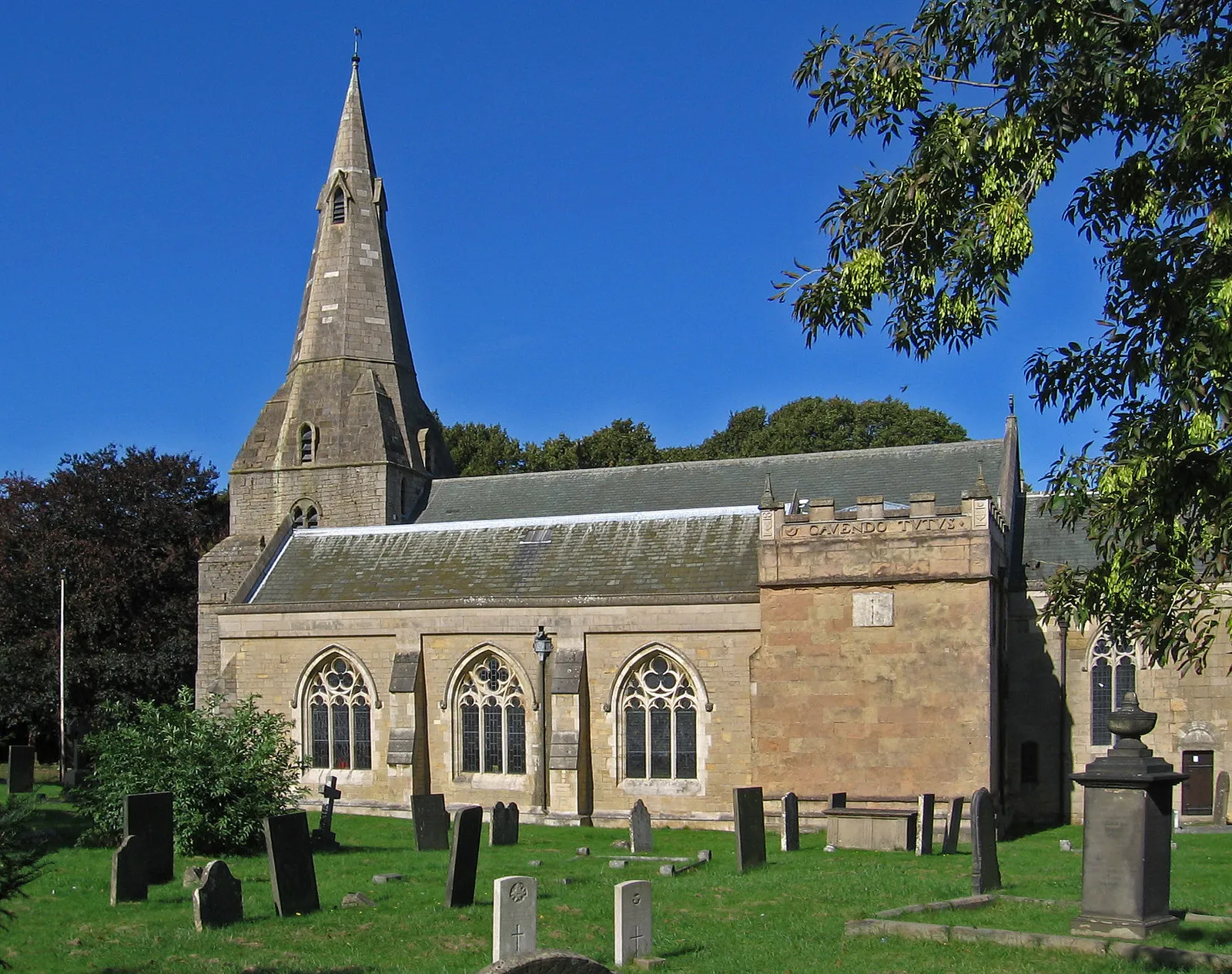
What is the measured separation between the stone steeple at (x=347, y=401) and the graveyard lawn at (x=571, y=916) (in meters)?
18.8

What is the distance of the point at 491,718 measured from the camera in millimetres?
28953

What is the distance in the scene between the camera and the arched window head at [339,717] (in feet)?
97.9

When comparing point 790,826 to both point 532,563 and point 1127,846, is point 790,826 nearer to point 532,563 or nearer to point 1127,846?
point 1127,846

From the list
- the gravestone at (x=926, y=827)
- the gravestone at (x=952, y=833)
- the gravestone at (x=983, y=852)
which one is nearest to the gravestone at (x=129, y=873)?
the gravestone at (x=983, y=852)

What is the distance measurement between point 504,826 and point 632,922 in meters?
10.2

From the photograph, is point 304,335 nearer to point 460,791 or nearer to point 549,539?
point 549,539

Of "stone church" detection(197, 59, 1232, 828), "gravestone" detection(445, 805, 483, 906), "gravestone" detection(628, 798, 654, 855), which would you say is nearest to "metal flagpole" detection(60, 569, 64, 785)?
"stone church" detection(197, 59, 1232, 828)

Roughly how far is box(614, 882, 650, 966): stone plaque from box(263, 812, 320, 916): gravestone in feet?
12.9

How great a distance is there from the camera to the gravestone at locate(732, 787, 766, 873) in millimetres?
18062

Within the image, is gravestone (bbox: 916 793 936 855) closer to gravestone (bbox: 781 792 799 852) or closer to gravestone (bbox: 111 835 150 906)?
gravestone (bbox: 781 792 799 852)

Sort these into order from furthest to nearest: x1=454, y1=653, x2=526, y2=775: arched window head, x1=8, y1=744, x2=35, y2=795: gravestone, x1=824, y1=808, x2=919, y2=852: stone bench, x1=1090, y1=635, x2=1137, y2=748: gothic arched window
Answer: x1=454, y1=653, x2=526, y2=775: arched window head → x1=1090, y1=635, x2=1137, y2=748: gothic arched window → x1=8, y1=744, x2=35, y2=795: gravestone → x1=824, y1=808, x2=919, y2=852: stone bench

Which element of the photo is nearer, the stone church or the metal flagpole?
the stone church

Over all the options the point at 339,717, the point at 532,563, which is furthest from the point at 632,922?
the point at 339,717

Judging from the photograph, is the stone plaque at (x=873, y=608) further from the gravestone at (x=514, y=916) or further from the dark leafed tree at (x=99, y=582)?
the dark leafed tree at (x=99, y=582)
